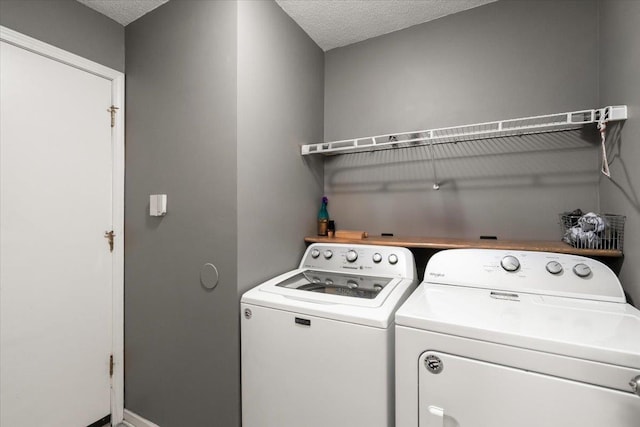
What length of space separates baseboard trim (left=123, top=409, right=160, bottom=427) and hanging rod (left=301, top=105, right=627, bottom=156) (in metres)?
1.93

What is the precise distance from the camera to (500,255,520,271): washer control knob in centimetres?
129

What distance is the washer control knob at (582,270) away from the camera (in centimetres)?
118

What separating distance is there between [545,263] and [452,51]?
54.5 inches

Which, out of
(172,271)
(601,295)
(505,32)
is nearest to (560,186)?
(601,295)

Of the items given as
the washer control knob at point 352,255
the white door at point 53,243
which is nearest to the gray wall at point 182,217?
the white door at point 53,243

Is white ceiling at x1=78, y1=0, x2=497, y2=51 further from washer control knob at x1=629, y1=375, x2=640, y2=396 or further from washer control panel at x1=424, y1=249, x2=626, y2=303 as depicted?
washer control knob at x1=629, y1=375, x2=640, y2=396

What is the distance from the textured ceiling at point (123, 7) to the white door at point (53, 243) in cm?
40

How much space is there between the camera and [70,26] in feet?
5.10

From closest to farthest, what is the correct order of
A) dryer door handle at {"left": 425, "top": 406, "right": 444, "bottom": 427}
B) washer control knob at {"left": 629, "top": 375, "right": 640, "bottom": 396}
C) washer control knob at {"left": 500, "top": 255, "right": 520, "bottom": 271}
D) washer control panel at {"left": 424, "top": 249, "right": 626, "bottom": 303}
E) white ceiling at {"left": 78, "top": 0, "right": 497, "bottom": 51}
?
washer control knob at {"left": 629, "top": 375, "right": 640, "bottom": 396}, dryer door handle at {"left": 425, "top": 406, "right": 444, "bottom": 427}, washer control panel at {"left": 424, "top": 249, "right": 626, "bottom": 303}, washer control knob at {"left": 500, "top": 255, "right": 520, "bottom": 271}, white ceiling at {"left": 78, "top": 0, "right": 497, "bottom": 51}

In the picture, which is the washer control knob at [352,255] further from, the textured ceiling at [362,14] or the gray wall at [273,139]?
the textured ceiling at [362,14]

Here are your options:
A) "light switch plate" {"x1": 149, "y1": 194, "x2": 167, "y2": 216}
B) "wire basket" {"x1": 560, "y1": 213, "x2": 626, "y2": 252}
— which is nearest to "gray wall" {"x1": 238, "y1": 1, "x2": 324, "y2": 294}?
"light switch plate" {"x1": 149, "y1": 194, "x2": 167, "y2": 216}

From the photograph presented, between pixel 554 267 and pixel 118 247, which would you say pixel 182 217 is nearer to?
pixel 118 247

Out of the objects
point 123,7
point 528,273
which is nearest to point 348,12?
point 123,7

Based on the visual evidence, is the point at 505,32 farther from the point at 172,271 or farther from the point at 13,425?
the point at 13,425
